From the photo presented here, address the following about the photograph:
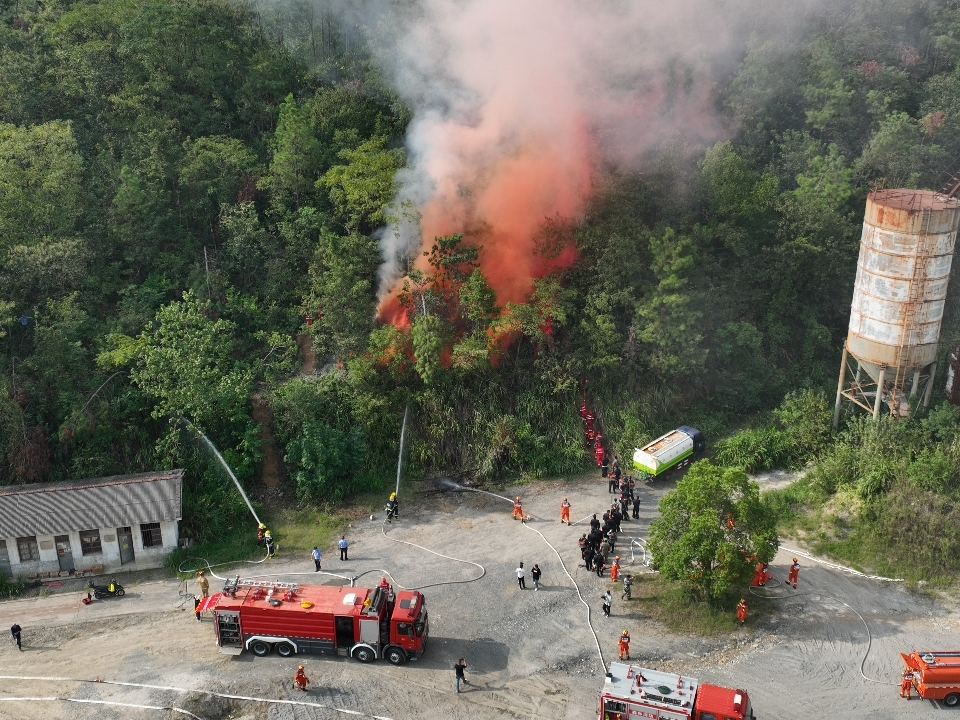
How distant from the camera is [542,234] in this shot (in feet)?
129

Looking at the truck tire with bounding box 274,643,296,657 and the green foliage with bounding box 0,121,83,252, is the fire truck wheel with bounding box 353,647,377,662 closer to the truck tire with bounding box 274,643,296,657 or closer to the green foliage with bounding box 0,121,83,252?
the truck tire with bounding box 274,643,296,657

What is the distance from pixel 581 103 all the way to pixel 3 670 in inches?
1197

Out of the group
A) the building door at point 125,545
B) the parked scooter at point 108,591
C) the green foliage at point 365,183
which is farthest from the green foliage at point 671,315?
the parked scooter at point 108,591

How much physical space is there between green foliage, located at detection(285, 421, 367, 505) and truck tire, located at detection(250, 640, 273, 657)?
8097 millimetres

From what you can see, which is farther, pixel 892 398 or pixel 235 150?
pixel 235 150

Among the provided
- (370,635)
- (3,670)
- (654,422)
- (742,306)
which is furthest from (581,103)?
(3,670)

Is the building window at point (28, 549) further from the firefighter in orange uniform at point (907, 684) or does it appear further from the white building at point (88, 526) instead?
the firefighter in orange uniform at point (907, 684)

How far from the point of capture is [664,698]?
24.4 m

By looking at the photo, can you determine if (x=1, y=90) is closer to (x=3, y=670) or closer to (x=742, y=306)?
(x=3, y=670)

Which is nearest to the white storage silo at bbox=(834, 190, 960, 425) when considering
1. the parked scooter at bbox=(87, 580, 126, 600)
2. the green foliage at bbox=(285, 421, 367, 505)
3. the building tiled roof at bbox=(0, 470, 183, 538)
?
the green foliage at bbox=(285, 421, 367, 505)

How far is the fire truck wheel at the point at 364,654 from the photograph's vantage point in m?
27.6

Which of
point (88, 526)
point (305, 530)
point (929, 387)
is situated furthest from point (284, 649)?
point (929, 387)

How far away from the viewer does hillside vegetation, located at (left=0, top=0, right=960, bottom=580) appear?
3566 centimetres

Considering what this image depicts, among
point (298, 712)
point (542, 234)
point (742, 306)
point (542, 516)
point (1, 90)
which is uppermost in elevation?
point (1, 90)
